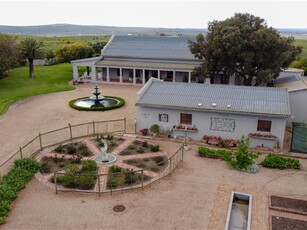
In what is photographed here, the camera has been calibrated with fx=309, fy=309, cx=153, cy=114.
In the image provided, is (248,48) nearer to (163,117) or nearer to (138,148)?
(163,117)

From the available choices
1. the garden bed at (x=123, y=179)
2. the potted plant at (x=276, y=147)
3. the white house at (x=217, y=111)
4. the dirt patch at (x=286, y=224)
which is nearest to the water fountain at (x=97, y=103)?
the white house at (x=217, y=111)

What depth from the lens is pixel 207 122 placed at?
25062 mm

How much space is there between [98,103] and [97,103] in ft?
0.43

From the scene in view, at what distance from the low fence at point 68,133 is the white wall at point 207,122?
7.87 ft

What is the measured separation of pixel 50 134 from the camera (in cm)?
2681

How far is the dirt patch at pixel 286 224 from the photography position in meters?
14.5

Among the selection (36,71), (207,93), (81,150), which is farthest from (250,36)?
(36,71)

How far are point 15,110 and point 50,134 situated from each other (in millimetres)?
10151

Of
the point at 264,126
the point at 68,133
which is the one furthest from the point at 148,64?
the point at 264,126

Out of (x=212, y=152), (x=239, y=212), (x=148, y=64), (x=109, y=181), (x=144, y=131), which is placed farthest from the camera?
(x=148, y=64)

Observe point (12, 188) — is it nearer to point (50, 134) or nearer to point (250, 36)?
point (50, 134)

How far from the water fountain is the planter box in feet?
67.0

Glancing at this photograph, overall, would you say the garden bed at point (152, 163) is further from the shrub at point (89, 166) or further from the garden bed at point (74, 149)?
the garden bed at point (74, 149)

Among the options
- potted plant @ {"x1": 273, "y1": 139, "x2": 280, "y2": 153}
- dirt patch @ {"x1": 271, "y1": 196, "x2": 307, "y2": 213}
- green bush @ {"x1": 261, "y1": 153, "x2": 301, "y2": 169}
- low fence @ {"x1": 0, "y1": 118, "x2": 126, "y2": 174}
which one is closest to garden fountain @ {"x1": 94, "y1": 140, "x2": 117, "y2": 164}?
low fence @ {"x1": 0, "y1": 118, "x2": 126, "y2": 174}
